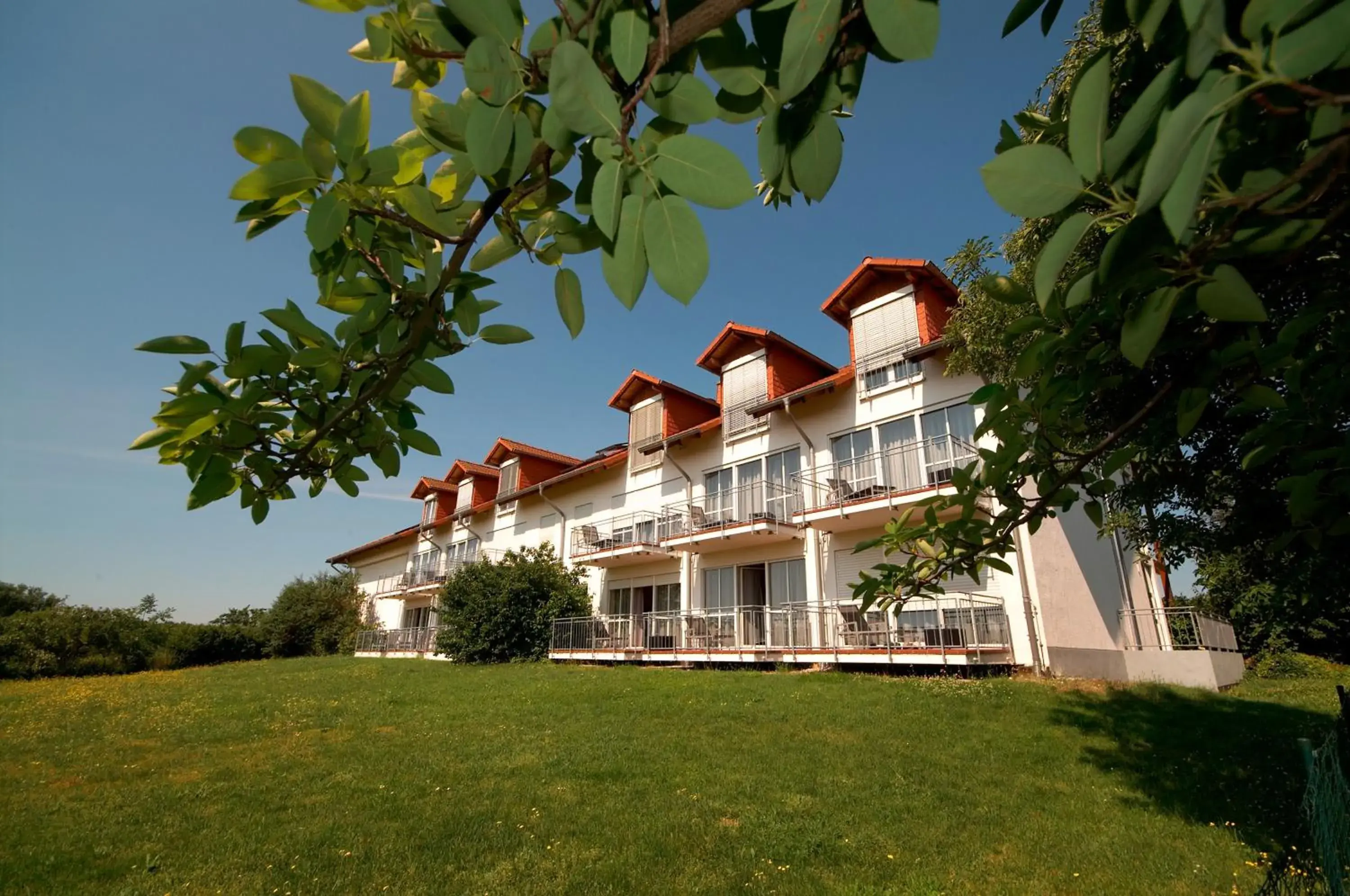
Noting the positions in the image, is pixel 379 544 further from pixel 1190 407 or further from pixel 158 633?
pixel 1190 407

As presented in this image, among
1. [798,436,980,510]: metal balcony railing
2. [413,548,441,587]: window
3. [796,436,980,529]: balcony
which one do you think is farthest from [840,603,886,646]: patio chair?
[413,548,441,587]: window

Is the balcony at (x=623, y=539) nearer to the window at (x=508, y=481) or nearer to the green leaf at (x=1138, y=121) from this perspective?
the window at (x=508, y=481)

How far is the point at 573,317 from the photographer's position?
3.32 ft

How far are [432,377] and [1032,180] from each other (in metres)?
1.09

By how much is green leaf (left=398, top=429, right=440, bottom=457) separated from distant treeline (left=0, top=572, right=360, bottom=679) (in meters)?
29.2

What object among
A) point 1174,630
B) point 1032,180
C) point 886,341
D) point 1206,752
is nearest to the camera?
point 1032,180

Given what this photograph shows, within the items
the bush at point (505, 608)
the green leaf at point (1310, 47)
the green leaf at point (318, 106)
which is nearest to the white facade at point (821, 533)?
the bush at point (505, 608)

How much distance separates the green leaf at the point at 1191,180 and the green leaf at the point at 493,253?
0.87 meters

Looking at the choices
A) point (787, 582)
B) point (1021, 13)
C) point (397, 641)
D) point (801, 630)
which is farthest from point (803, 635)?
point (397, 641)

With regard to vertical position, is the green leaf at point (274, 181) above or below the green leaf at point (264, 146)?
below

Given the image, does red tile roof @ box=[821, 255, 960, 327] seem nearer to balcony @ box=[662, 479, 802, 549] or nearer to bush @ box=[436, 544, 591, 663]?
balcony @ box=[662, 479, 802, 549]

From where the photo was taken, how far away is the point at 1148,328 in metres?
0.80

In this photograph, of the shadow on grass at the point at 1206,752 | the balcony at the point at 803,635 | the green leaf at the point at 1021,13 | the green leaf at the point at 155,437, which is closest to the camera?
the green leaf at the point at 1021,13

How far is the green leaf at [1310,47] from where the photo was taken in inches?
20.8
